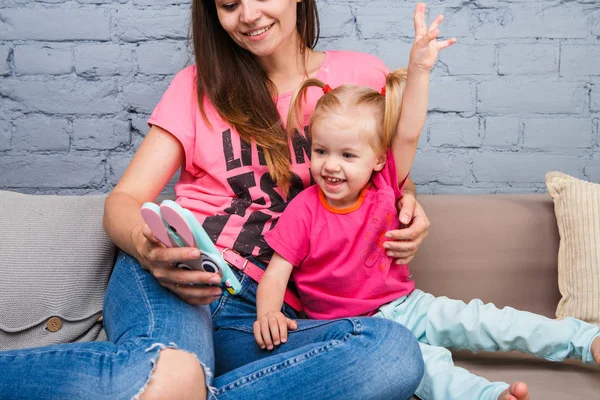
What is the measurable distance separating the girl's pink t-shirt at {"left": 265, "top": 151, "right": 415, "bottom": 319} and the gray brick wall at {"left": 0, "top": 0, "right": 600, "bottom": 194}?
570 millimetres

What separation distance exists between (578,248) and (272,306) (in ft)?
2.42

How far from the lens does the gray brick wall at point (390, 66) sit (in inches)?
74.2

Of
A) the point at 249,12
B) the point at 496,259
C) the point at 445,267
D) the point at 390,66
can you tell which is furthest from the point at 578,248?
the point at 249,12

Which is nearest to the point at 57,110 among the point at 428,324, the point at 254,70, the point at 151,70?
the point at 151,70

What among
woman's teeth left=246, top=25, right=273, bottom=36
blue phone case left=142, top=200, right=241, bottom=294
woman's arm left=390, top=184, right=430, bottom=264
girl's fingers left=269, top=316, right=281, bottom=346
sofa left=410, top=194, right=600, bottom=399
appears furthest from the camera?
sofa left=410, top=194, right=600, bottom=399

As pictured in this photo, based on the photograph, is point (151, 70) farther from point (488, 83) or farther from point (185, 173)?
point (488, 83)

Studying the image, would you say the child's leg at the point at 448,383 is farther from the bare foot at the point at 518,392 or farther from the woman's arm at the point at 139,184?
the woman's arm at the point at 139,184

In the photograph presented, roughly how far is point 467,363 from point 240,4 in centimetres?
93

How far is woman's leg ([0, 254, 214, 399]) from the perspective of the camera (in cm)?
107

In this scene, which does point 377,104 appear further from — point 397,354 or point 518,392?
point 518,392

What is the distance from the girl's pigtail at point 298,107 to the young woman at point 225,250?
0.09 feet

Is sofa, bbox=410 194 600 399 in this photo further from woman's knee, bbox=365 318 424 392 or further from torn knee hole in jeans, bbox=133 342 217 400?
torn knee hole in jeans, bbox=133 342 217 400

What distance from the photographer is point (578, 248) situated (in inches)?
62.4

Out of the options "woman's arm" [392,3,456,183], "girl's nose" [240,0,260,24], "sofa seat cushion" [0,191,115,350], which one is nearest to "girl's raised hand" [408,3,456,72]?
"woman's arm" [392,3,456,183]
